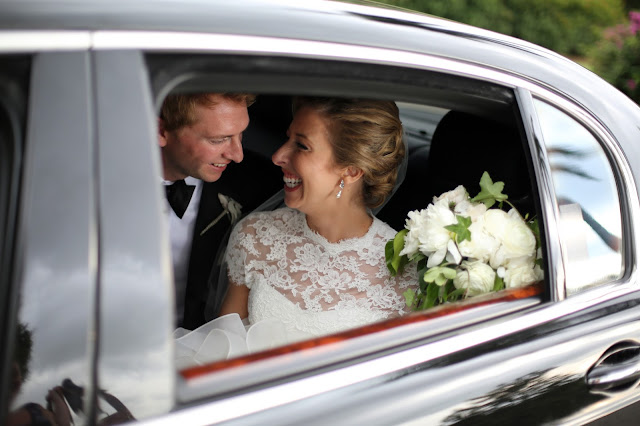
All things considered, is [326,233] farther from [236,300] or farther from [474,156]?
[474,156]

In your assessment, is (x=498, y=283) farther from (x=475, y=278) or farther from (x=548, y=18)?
(x=548, y=18)

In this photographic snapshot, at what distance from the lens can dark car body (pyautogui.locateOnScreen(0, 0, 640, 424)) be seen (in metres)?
0.90

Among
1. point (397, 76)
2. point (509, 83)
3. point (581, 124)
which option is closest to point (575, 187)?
point (581, 124)

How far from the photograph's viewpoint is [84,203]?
917 millimetres

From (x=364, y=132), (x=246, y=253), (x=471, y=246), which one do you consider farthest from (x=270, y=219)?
(x=471, y=246)

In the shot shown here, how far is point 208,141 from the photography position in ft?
8.23

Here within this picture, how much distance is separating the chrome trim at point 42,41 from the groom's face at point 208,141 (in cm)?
147

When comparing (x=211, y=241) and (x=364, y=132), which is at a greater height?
(x=364, y=132)

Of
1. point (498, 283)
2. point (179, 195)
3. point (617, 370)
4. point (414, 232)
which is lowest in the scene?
point (617, 370)

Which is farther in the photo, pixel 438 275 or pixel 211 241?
pixel 211 241

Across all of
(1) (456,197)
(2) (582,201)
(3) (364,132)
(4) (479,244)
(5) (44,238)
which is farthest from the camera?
(3) (364,132)

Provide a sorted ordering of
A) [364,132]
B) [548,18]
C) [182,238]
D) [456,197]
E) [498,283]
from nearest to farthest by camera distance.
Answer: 1. [498,283]
2. [456,197]
3. [364,132]
4. [182,238]
5. [548,18]

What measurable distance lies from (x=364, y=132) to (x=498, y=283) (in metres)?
0.92

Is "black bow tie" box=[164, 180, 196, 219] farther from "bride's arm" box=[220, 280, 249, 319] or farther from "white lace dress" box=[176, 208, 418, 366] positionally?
"bride's arm" box=[220, 280, 249, 319]
